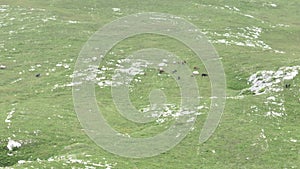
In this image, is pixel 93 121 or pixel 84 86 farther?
pixel 84 86

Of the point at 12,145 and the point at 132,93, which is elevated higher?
the point at 12,145

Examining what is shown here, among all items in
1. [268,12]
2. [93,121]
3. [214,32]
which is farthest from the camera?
[268,12]

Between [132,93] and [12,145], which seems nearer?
[12,145]

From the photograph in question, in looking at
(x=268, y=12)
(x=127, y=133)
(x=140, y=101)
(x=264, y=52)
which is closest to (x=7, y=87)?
(x=140, y=101)

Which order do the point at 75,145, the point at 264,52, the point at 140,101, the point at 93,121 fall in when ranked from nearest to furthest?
1. the point at 75,145
2. the point at 93,121
3. the point at 140,101
4. the point at 264,52

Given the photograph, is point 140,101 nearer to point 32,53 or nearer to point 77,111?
point 77,111

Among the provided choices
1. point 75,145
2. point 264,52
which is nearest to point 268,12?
A: point 264,52

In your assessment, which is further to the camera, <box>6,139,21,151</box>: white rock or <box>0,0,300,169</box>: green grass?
<box>6,139,21,151</box>: white rock
